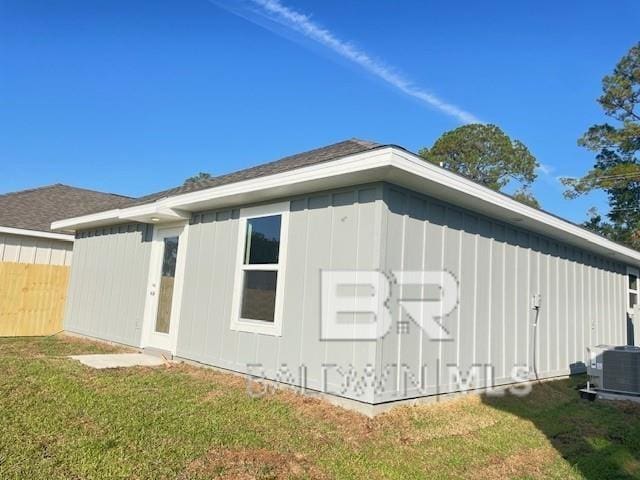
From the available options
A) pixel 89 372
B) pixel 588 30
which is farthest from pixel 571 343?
pixel 89 372

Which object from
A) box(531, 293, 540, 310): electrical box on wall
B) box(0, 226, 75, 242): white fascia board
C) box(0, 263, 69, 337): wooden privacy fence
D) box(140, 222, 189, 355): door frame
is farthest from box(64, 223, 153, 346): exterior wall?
box(531, 293, 540, 310): electrical box on wall

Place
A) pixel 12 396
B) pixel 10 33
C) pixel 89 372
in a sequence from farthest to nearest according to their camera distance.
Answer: pixel 10 33
pixel 89 372
pixel 12 396

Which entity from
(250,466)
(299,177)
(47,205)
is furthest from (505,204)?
(47,205)

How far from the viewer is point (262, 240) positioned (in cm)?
637

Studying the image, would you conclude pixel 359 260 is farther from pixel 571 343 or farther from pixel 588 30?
pixel 588 30

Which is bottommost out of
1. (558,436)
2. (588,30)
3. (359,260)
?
(558,436)

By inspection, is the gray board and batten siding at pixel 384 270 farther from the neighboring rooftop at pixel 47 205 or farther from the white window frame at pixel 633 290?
the neighboring rooftop at pixel 47 205

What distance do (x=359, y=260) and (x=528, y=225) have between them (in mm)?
3478

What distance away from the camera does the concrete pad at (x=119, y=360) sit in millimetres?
6577

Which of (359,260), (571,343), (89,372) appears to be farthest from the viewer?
(571,343)

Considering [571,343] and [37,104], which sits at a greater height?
[37,104]

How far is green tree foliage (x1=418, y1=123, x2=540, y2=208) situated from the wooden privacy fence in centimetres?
2041

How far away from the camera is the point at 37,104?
39.6 feet

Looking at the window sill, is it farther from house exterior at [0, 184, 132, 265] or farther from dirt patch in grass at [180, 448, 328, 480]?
house exterior at [0, 184, 132, 265]
